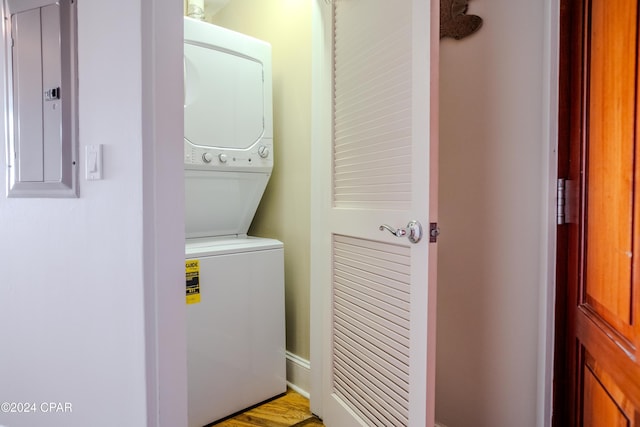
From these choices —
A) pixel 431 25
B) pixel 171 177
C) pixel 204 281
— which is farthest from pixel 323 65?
pixel 204 281

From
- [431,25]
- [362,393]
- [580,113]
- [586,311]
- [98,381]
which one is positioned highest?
[431,25]

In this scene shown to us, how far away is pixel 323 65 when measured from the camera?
175cm

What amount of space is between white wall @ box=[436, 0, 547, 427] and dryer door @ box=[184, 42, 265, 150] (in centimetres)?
103

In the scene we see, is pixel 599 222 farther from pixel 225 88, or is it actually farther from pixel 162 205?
pixel 225 88

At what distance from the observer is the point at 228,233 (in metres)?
2.17

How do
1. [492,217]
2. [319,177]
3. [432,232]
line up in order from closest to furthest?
[432,232] < [492,217] < [319,177]

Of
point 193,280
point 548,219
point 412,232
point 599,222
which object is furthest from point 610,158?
point 193,280

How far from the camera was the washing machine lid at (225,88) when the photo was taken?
185cm

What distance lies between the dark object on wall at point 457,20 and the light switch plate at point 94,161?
49.1 inches

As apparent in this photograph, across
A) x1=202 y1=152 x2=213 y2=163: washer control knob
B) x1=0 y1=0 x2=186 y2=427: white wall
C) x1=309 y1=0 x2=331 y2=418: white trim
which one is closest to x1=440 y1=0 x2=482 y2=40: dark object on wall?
x1=309 y1=0 x2=331 y2=418: white trim

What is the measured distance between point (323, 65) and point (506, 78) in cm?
80

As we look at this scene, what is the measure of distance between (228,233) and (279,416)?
3.19ft

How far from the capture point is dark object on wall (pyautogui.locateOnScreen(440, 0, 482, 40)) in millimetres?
1339

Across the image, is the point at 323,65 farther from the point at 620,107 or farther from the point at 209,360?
the point at 209,360
